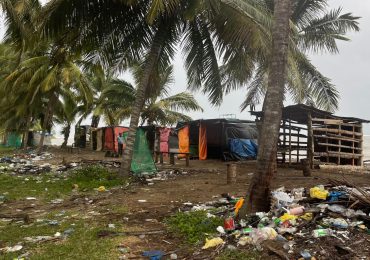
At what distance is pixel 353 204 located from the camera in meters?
5.13

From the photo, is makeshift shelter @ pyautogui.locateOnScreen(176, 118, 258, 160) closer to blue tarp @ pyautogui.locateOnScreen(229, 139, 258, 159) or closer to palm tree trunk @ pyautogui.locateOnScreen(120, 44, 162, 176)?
blue tarp @ pyautogui.locateOnScreen(229, 139, 258, 159)

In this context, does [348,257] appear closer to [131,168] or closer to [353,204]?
[353,204]

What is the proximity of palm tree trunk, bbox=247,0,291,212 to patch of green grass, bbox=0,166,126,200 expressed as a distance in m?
5.58

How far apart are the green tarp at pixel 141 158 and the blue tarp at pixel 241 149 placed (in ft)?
22.7

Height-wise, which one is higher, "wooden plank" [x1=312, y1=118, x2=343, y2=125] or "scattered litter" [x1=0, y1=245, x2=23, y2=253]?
"wooden plank" [x1=312, y1=118, x2=343, y2=125]

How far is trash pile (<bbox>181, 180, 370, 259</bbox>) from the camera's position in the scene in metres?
4.21

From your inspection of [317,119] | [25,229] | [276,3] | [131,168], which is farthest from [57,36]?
[317,119]

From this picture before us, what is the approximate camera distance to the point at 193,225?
5.77 metres

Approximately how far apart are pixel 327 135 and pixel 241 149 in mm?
4341

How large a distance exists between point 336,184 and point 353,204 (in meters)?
1.24

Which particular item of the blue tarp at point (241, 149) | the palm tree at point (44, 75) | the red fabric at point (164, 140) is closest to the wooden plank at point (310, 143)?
the blue tarp at point (241, 149)

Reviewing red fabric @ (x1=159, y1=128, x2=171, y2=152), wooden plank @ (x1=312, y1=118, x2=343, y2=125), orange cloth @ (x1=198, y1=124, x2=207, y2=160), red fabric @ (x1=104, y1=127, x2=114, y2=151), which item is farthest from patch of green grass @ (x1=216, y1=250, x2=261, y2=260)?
red fabric @ (x1=104, y1=127, x2=114, y2=151)

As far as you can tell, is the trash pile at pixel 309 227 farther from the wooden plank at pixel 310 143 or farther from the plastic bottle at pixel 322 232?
the wooden plank at pixel 310 143

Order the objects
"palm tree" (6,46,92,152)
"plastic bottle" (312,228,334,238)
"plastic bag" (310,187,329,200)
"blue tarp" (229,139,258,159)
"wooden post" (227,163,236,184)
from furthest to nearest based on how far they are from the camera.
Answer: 1. "palm tree" (6,46,92,152)
2. "blue tarp" (229,139,258,159)
3. "wooden post" (227,163,236,184)
4. "plastic bag" (310,187,329,200)
5. "plastic bottle" (312,228,334,238)
